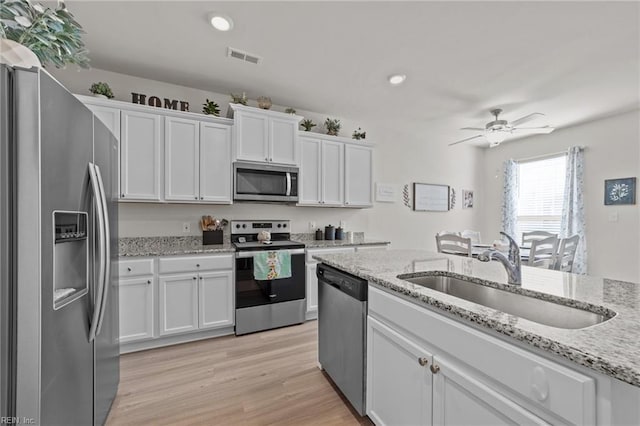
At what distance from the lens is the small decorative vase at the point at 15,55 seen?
0.84m

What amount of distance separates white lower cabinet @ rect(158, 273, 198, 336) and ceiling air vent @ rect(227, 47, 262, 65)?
2075 millimetres

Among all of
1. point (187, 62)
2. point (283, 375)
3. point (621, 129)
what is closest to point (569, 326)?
point (283, 375)

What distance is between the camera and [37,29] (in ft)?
3.34

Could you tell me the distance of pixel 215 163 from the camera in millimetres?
2906

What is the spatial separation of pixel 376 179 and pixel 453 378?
3.64m

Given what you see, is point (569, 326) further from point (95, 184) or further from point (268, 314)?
Answer: point (268, 314)

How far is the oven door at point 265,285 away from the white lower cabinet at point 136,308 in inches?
29.8

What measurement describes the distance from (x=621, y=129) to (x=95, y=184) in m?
5.87

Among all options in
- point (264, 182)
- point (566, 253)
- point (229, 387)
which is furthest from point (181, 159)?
point (566, 253)

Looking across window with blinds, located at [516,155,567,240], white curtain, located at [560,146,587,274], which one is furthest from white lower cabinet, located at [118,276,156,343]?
window with blinds, located at [516,155,567,240]

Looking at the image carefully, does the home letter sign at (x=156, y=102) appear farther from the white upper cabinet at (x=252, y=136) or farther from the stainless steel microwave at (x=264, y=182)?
the stainless steel microwave at (x=264, y=182)

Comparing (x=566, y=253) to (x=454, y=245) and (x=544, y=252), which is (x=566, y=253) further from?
(x=454, y=245)

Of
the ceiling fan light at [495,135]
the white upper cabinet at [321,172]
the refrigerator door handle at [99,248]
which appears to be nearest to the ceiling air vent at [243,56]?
the white upper cabinet at [321,172]

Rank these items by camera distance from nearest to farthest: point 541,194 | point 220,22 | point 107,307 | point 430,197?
point 107,307 → point 220,22 → point 541,194 → point 430,197
